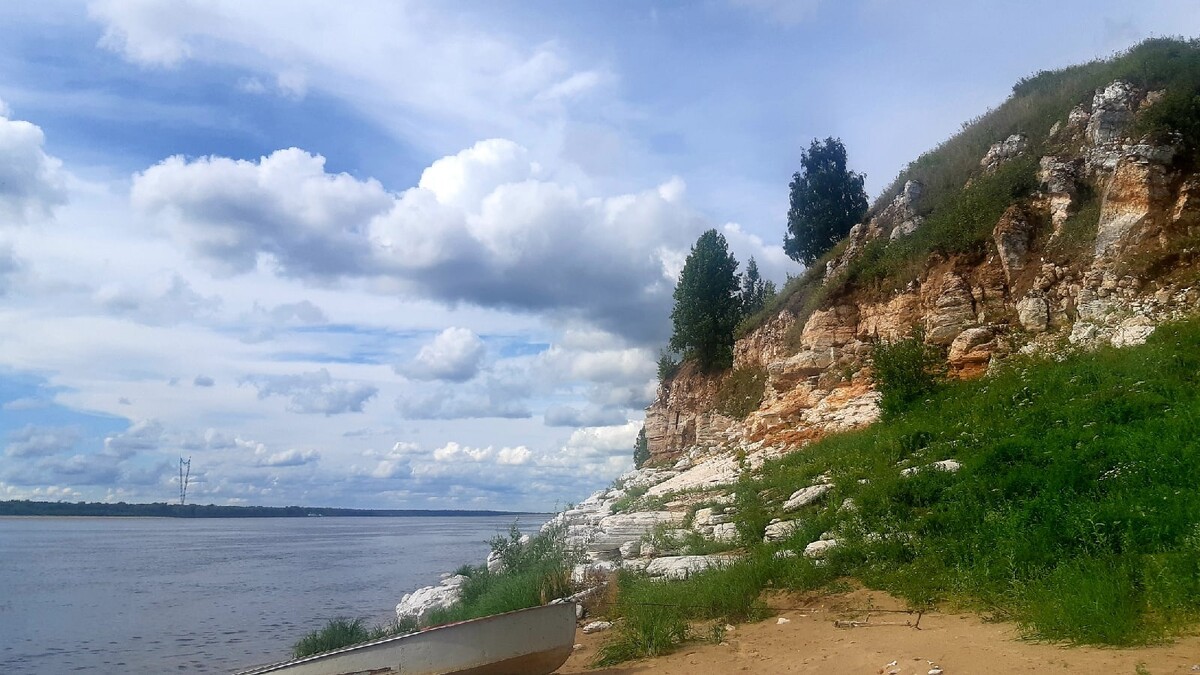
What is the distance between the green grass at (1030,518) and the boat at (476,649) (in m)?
0.67

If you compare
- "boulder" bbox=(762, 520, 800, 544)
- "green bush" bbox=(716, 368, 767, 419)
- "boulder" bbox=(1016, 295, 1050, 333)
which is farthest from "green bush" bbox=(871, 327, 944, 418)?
"green bush" bbox=(716, 368, 767, 419)

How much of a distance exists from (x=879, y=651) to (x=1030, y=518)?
287cm

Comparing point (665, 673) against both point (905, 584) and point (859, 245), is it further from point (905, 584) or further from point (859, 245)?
point (859, 245)

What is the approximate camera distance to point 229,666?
14078 millimetres

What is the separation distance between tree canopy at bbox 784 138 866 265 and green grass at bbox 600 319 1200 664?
64.1 feet

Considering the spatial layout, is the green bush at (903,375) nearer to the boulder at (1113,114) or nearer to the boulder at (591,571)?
the boulder at (591,571)

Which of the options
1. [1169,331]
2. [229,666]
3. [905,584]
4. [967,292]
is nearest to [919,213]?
[967,292]

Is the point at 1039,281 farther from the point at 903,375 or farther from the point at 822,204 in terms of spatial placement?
the point at 822,204

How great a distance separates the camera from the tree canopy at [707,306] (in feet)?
114

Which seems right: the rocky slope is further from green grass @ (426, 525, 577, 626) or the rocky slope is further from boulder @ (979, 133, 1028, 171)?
green grass @ (426, 525, 577, 626)

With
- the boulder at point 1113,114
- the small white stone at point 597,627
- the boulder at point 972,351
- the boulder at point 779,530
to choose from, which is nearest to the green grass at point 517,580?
the small white stone at point 597,627

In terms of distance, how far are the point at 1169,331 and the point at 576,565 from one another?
10.9m

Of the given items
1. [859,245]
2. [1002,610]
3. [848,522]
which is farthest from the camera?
[859,245]

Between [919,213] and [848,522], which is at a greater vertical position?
[919,213]
